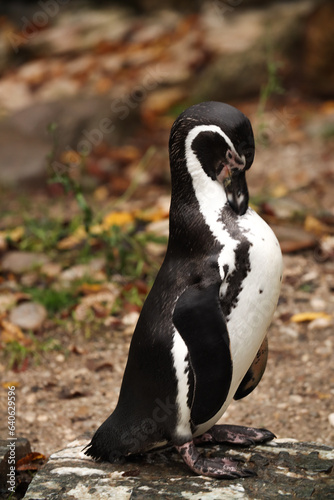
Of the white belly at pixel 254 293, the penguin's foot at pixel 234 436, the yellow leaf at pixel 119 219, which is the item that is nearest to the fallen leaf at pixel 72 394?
the penguin's foot at pixel 234 436

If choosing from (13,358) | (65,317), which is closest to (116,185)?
(65,317)

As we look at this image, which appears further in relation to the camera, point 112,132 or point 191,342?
point 112,132

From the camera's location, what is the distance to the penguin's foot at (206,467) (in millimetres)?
2383

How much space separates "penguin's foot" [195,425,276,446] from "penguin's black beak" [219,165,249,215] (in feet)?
2.77

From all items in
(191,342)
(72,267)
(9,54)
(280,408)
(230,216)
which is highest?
(9,54)

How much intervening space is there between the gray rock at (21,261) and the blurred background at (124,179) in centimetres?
1

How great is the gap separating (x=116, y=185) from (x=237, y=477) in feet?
15.2

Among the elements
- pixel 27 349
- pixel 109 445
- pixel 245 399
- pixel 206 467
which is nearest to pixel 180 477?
pixel 206 467

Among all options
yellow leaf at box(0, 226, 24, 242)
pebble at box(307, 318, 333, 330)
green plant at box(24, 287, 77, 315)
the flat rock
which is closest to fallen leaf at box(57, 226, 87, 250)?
yellow leaf at box(0, 226, 24, 242)

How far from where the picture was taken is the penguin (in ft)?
7.48

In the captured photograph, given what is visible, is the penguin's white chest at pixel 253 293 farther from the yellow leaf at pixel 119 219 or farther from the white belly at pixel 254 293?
the yellow leaf at pixel 119 219

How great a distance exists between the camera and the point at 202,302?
2256 mm

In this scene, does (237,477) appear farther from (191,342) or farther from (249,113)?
A: (249,113)

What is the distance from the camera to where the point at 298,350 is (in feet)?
13.4
